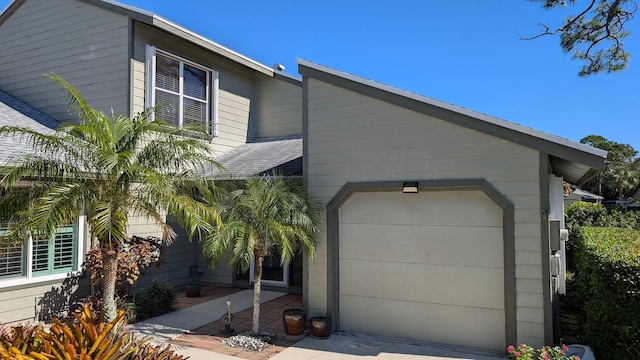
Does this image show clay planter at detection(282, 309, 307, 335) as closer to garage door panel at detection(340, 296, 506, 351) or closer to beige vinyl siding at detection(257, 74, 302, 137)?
garage door panel at detection(340, 296, 506, 351)

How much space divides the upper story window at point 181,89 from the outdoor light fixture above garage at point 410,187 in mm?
4854

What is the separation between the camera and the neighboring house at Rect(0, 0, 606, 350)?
5871mm

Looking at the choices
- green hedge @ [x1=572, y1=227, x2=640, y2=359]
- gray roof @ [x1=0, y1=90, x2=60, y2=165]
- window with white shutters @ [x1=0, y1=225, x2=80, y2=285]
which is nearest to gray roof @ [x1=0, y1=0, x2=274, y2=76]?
gray roof @ [x1=0, y1=90, x2=60, y2=165]

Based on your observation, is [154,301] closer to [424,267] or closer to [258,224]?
[258,224]

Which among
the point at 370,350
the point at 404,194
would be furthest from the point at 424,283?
the point at 404,194

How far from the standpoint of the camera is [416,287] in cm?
664

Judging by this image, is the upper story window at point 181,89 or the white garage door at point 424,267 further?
the upper story window at point 181,89

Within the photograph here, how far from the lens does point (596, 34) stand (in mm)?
10008

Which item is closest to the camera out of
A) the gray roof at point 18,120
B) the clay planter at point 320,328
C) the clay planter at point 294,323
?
the clay planter at point 320,328

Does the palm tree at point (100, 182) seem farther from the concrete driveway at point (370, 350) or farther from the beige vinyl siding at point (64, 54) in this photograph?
the beige vinyl siding at point (64, 54)

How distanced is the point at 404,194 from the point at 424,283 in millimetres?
1497

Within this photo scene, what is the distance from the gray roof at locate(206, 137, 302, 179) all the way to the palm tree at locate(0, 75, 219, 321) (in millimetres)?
1734

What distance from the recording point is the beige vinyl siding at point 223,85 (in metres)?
9.27

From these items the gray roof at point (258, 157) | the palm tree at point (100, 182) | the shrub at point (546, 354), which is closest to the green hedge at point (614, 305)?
the shrub at point (546, 354)
